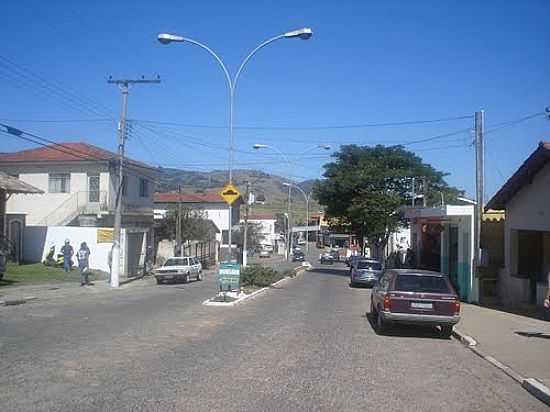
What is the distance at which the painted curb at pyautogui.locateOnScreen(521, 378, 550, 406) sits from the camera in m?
9.07

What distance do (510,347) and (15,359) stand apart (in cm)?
963

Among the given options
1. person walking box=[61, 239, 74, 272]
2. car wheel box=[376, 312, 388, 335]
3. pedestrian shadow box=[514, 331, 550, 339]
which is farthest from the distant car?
pedestrian shadow box=[514, 331, 550, 339]

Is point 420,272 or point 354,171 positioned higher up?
point 354,171

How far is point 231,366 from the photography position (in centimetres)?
1077

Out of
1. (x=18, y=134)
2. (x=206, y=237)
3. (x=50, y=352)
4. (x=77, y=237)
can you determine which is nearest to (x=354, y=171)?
(x=206, y=237)

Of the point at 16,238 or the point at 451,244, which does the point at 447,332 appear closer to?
the point at 451,244

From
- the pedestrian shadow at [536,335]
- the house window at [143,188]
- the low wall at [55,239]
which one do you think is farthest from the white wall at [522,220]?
the house window at [143,188]

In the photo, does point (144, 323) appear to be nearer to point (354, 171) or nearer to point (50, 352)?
point (50, 352)

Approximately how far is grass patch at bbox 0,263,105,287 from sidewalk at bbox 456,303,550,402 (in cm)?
1874

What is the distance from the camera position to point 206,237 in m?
63.0

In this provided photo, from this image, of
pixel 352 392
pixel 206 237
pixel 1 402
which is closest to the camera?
pixel 1 402

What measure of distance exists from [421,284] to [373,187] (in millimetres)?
40470

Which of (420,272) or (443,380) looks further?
(420,272)

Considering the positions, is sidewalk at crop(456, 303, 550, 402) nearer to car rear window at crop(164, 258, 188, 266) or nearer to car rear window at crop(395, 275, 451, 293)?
car rear window at crop(395, 275, 451, 293)
